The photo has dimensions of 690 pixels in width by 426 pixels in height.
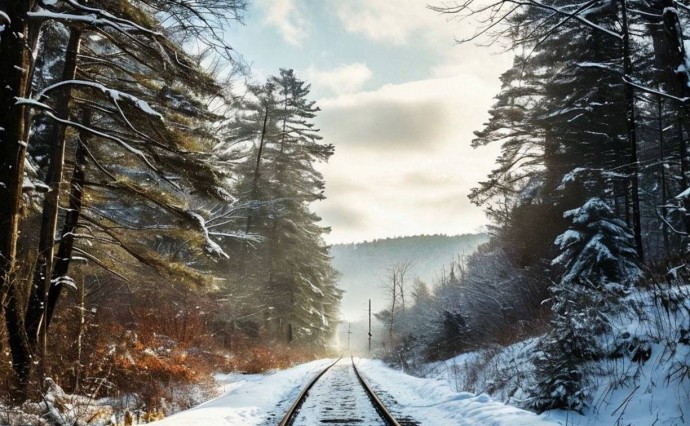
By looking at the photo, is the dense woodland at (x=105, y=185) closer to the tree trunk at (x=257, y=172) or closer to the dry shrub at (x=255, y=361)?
the dry shrub at (x=255, y=361)

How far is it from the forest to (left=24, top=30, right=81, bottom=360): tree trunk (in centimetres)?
4

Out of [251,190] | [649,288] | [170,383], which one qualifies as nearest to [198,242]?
[170,383]

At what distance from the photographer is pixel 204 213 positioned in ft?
56.5

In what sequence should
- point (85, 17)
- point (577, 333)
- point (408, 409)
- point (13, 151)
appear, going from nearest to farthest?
point (85, 17) → point (13, 151) → point (577, 333) → point (408, 409)

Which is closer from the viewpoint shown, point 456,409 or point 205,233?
point 205,233

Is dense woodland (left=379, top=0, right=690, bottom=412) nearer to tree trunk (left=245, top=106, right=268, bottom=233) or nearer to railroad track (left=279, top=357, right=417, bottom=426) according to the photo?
railroad track (left=279, top=357, right=417, bottom=426)

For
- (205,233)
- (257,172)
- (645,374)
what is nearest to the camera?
(645,374)

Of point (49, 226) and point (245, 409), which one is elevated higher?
point (49, 226)

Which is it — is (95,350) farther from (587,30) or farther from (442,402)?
(587,30)

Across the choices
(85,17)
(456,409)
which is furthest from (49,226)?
(456,409)

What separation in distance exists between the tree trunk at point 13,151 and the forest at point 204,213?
2 centimetres

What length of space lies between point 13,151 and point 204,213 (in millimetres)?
11314

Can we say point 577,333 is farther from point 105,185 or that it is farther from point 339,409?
point 105,185

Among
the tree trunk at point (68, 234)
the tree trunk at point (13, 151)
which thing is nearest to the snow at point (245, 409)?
→ the tree trunk at point (13, 151)
